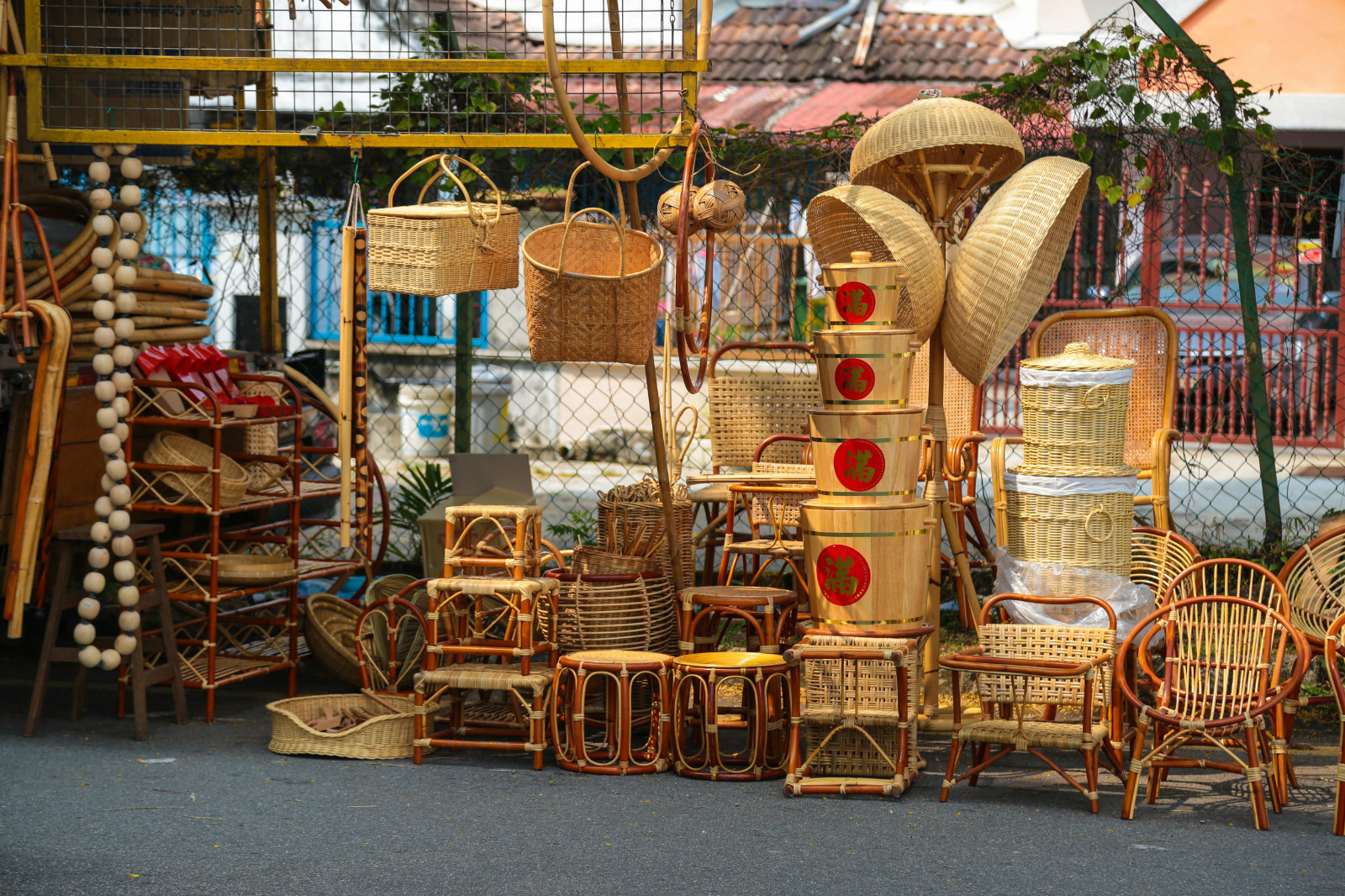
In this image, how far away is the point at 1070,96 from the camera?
7590mm

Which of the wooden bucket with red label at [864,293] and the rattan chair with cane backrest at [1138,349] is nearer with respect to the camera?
the wooden bucket with red label at [864,293]

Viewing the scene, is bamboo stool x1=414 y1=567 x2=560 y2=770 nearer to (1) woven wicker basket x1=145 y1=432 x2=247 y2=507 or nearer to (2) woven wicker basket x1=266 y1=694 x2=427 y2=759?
(2) woven wicker basket x1=266 y1=694 x2=427 y2=759

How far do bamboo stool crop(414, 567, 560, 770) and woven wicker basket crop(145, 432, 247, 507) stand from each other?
1.13 m

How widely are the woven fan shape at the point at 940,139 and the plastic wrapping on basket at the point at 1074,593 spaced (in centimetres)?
174

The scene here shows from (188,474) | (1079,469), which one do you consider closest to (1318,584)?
(1079,469)

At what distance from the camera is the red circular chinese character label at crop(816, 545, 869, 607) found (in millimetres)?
5336

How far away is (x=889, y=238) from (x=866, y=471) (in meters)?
0.94

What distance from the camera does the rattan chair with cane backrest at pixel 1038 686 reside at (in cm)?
494

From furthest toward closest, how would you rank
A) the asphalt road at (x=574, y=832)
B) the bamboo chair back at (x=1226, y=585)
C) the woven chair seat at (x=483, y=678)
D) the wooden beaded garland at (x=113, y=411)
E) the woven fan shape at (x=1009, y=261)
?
the wooden beaded garland at (x=113, y=411)
the woven fan shape at (x=1009, y=261)
the woven chair seat at (x=483, y=678)
the bamboo chair back at (x=1226, y=585)
the asphalt road at (x=574, y=832)

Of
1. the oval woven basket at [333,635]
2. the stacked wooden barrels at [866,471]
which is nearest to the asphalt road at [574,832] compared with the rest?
the stacked wooden barrels at [866,471]

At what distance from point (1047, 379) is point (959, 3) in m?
12.5

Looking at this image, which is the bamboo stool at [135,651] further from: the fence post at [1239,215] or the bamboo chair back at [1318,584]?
the fence post at [1239,215]

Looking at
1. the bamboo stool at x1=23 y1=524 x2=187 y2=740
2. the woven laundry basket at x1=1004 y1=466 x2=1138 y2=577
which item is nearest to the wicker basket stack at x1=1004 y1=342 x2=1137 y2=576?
the woven laundry basket at x1=1004 y1=466 x2=1138 y2=577

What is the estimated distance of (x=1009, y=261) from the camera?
18.3ft
